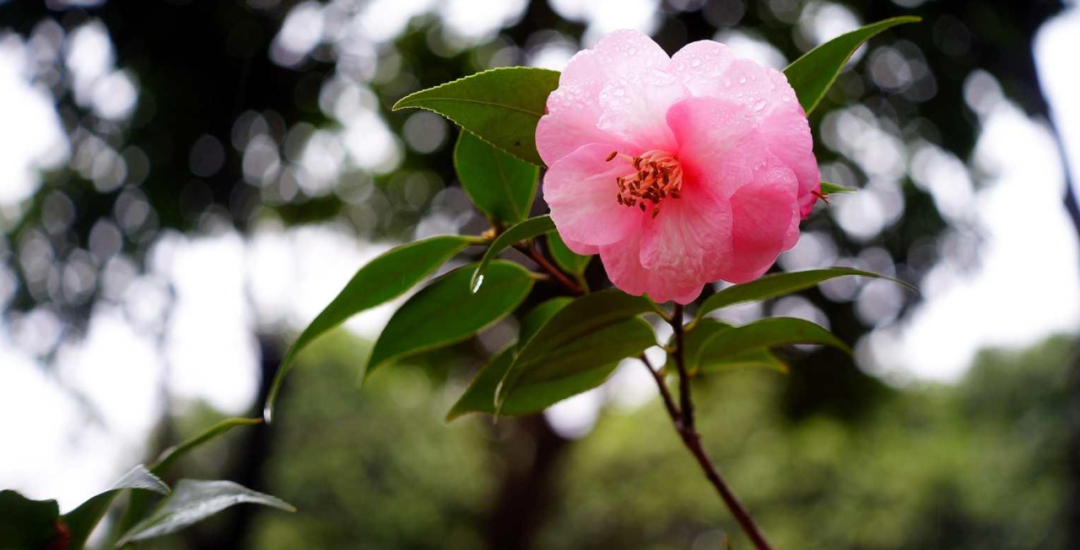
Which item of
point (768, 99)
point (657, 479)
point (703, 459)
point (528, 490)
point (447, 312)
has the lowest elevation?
point (657, 479)

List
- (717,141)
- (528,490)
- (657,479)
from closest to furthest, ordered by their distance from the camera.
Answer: (717,141)
(528,490)
(657,479)

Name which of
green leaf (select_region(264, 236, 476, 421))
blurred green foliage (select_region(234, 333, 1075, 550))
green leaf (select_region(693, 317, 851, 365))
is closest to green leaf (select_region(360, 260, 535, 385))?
green leaf (select_region(264, 236, 476, 421))

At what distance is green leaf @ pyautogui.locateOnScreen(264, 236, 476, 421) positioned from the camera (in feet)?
1.45

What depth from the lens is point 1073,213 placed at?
1.23 m

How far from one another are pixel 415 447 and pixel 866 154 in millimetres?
6104

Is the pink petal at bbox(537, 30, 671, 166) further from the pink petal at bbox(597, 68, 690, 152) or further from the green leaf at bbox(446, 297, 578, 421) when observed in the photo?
the green leaf at bbox(446, 297, 578, 421)

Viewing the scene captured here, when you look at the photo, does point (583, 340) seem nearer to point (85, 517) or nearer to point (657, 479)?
point (85, 517)

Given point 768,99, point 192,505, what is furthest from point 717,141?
point 192,505

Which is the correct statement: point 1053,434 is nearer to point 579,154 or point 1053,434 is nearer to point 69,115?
point 69,115

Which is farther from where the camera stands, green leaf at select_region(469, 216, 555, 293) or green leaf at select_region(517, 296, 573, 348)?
green leaf at select_region(517, 296, 573, 348)

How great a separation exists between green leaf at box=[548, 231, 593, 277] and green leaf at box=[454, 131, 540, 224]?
27 millimetres

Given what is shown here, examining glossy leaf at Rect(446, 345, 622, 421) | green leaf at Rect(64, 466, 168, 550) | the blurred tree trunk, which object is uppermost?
green leaf at Rect(64, 466, 168, 550)

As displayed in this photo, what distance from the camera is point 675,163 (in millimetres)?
344

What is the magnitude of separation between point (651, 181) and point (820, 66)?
0.12m
